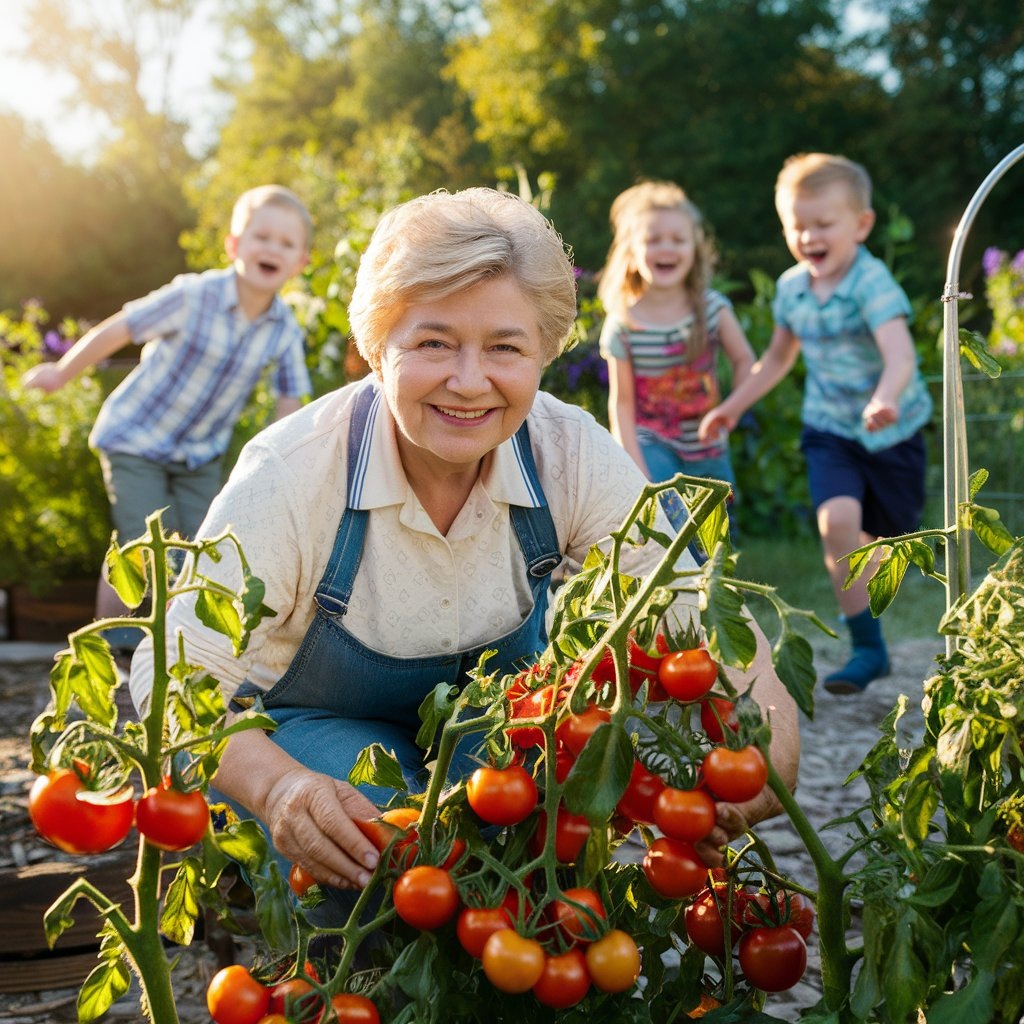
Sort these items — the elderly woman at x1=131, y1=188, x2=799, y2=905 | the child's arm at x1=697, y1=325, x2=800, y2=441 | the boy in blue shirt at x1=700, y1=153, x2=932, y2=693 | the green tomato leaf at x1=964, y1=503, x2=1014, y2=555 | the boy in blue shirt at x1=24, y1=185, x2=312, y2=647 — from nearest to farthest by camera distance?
1. the green tomato leaf at x1=964, y1=503, x2=1014, y2=555
2. the elderly woman at x1=131, y1=188, x2=799, y2=905
3. the boy in blue shirt at x1=700, y1=153, x2=932, y2=693
4. the child's arm at x1=697, y1=325, x2=800, y2=441
5. the boy in blue shirt at x1=24, y1=185, x2=312, y2=647

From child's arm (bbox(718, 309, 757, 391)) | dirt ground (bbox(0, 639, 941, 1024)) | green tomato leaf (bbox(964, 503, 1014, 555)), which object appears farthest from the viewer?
child's arm (bbox(718, 309, 757, 391))

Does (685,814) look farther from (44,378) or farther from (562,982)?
(44,378)

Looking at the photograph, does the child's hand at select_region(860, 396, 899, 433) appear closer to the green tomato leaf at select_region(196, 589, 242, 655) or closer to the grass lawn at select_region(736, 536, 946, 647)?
the grass lawn at select_region(736, 536, 946, 647)

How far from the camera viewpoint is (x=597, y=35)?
2062cm

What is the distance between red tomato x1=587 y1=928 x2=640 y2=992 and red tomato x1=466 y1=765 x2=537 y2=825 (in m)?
0.13

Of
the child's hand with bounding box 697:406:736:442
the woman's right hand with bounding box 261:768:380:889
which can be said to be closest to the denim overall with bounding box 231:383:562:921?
the woman's right hand with bounding box 261:768:380:889

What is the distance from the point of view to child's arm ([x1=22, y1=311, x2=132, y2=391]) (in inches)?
158

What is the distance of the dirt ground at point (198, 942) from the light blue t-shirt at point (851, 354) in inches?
35.1

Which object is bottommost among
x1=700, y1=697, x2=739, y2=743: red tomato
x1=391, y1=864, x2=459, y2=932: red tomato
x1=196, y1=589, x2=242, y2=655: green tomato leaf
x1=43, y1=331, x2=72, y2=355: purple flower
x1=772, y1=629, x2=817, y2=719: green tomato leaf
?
x1=391, y1=864, x2=459, y2=932: red tomato

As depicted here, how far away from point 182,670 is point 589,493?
92 cm

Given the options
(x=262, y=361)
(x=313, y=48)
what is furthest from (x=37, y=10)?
(x=262, y=361)

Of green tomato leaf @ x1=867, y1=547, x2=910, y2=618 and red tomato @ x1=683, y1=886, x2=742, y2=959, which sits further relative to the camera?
red tomato @ x1=683, y1=886, x2=742, y2=959

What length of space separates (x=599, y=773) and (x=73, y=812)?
1.37ft

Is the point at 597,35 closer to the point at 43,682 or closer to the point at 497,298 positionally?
the point at 43,682
